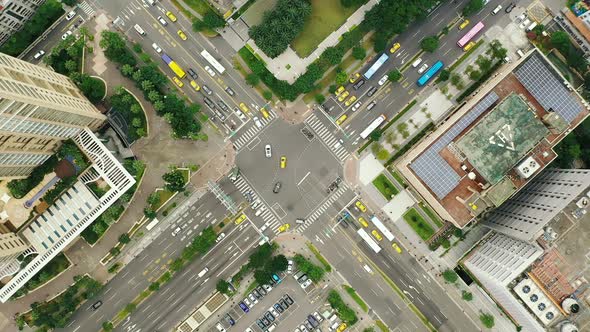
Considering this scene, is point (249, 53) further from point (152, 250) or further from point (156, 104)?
point (152, 250)

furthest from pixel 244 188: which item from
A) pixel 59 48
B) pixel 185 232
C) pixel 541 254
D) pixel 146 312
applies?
pixel 541 254

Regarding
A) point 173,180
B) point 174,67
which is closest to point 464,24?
point 174,67

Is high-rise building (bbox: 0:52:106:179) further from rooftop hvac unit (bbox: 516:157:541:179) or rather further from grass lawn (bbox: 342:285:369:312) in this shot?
rooftop hvac unit (bbox: 516:157:541:179)

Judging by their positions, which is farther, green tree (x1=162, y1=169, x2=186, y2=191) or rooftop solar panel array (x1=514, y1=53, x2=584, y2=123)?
green tree (x1=162, y1=169, x2=186, y2=191)

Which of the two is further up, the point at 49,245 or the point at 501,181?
the point at 49,245

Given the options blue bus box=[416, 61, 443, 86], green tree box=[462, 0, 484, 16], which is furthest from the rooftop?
green tree box=[462, 0, 484, 16]
